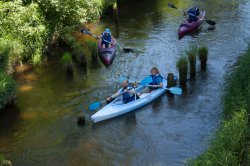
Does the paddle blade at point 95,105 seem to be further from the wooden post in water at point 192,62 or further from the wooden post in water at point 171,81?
the wooden post in water at point 192,62

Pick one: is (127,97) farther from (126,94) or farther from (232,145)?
(232,145)

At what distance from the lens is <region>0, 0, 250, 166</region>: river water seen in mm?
11508

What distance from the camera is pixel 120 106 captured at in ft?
44.1

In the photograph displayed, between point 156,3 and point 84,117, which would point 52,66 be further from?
point 156,3

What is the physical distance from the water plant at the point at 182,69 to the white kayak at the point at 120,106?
0.85 m

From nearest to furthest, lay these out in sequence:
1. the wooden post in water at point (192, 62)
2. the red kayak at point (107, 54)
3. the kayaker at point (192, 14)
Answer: the wooden post in water at point (192, 62), the red kayak at point (107, 54), the kayaker at point (192, 14)

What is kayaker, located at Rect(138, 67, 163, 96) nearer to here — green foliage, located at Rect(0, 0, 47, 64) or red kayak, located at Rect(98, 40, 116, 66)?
red kayak, located at Rect(98, 40, 116, 66)

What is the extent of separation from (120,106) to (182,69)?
279cm

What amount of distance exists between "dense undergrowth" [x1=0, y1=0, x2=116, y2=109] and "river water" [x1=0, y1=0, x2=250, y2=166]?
2.81 ft

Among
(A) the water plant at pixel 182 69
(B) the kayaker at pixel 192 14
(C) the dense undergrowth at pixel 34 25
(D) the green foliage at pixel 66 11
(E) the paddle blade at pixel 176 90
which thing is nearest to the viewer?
(E) the paddle blade at pixel 176 90

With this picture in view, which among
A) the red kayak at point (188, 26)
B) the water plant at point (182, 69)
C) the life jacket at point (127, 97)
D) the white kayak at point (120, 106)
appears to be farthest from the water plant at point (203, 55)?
the red kayak at point (188, 26)

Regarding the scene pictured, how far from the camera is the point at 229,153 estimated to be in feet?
25.7

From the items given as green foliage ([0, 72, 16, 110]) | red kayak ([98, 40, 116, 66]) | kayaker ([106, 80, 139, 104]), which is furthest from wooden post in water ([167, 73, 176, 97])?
green foliage ([0, 72, 16, 110])

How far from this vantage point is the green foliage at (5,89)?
42.7 ft
